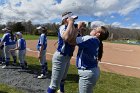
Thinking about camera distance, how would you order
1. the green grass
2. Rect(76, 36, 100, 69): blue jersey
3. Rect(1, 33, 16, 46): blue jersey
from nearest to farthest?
1. Rect(76, 36, 100, 69): blue jersey
2. the green grass
3. Rect(1, 33, 16, 46): blue jersey

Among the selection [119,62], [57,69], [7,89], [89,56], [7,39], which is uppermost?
[89,56]

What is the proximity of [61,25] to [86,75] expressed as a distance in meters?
1.34

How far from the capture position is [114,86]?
30.9ft

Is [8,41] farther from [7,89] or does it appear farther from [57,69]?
[57,69]

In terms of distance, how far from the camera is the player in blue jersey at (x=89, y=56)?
178 inches

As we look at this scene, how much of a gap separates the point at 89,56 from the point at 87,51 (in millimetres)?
90

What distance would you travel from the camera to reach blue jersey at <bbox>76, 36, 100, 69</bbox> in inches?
177

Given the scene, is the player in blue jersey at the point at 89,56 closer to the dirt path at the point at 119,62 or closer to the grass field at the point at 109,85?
the grass field at the point at 109,85

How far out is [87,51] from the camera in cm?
455

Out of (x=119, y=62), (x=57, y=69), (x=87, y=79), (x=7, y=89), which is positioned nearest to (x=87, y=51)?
(x=87, y=79)

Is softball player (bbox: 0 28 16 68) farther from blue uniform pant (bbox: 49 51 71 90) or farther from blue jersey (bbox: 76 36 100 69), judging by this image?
blue jersey (bbox: 76 36 100 69)

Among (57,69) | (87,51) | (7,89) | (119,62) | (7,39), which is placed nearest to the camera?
(87,51)

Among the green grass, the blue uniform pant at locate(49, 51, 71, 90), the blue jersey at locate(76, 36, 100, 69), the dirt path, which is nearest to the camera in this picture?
the blue jersey at locate(76, 36, 100, 69)

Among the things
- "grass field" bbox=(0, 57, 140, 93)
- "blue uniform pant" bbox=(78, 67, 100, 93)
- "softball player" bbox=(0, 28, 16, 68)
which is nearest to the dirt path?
"grass field" bbox=(0, 57, 140, 93)
